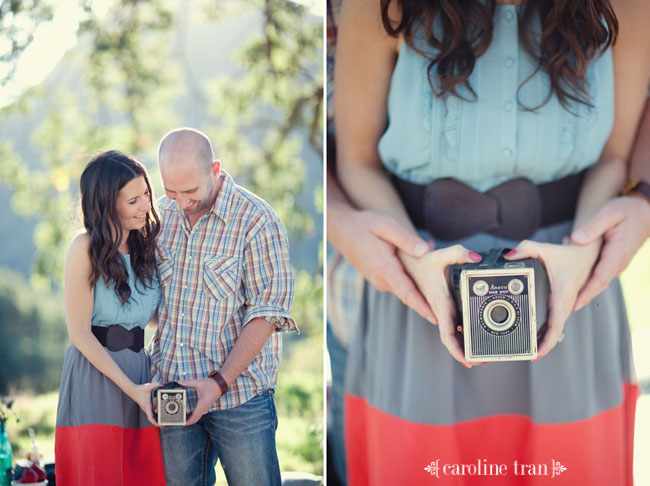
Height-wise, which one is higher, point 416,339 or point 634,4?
point 634,4

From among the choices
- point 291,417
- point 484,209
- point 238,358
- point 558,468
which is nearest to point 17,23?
point 238,358

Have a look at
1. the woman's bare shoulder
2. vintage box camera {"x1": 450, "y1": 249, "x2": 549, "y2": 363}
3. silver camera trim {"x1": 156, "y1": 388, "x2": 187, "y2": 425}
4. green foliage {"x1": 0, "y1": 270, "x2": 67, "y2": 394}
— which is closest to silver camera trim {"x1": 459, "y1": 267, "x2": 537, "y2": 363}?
vintage box camera {"x1": 450, "y1": 249, "x2": 549, "y2": 363}

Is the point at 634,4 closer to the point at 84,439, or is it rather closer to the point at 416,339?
the point at 416,339

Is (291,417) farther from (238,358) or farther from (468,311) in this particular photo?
(468,311)

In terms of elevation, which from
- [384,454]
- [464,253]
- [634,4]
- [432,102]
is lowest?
[384,454]

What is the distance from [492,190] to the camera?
2818mm

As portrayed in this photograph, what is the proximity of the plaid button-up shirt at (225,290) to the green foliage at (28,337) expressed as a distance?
3.71ft

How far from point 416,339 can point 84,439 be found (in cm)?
132

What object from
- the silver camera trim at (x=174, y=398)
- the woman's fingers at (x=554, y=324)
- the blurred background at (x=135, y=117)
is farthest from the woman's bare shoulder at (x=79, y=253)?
the woman's fingers at (x=554, y=324)

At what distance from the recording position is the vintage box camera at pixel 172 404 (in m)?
2.68

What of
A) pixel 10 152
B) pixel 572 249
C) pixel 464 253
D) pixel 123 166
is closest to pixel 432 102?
pixel 464 253

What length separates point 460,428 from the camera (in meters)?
2.92

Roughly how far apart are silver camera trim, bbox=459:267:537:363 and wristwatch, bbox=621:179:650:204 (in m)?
0.54

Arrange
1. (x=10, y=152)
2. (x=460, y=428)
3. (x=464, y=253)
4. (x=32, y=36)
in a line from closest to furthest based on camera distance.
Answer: (x=464, y=253)
(x=460, y=428)
(x=32, y=36)
(x=10, y=152)
